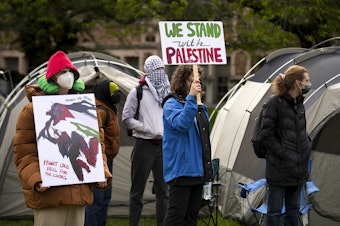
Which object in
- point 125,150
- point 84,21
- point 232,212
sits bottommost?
point 232,212

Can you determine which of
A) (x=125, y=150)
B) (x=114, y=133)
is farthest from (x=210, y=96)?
(x=114, y=133)

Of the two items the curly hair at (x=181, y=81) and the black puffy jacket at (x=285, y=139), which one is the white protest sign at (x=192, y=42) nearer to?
the curly hair at (x=181, y=81)

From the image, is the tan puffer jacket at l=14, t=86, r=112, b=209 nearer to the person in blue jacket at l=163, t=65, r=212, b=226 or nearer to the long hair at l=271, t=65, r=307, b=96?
the person in blue jacket at l=163, t=65, r=212, b=226

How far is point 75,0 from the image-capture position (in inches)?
795

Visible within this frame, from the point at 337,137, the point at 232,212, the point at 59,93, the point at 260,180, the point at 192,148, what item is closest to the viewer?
the point at 59,93

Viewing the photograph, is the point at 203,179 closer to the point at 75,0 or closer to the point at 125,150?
the point at 125,150

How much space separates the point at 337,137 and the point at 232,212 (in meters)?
1.55

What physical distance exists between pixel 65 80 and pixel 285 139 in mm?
2361

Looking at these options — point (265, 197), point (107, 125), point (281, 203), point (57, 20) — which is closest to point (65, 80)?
point (107, 125)

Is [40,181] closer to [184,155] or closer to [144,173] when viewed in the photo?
[184,155]

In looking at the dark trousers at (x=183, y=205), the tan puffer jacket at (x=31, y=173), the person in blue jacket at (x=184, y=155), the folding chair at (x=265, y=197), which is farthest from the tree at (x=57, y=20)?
the tan puffer jacket at (x=31, y=173)

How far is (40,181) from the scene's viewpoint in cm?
498

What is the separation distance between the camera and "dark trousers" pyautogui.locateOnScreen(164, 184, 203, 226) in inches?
246

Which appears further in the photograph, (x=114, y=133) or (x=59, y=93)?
(x=114, y=133)
